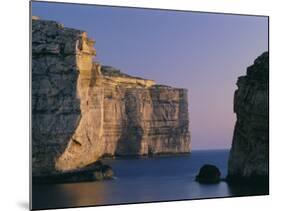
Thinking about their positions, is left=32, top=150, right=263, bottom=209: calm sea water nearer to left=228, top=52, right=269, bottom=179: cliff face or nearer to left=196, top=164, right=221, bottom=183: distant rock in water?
left=196, top=164, right=221, bottom=183: distant rock in water

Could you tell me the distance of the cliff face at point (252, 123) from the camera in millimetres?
10172

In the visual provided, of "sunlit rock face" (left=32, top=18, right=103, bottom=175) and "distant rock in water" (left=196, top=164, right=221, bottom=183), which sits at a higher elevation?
"sunlit rock face" (left=32, top=18, right=103, bottom=175)

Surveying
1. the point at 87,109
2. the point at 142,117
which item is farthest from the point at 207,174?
the point at 87,109

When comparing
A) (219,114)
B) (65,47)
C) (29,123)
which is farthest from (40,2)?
(219,114)

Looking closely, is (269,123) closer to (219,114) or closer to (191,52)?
(219,114)

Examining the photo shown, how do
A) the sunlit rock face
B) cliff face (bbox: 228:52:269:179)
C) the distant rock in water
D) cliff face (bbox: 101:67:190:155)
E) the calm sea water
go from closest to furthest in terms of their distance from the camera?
the sunlit rock face → the calm sea water → cliff face (bbox: 101:67:190:155) → the distant rock in water → cliff face (bbox: 228:52:269:179)

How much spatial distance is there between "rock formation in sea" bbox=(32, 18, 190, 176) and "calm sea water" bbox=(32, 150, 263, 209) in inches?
6.5

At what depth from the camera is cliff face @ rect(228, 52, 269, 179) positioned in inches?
400

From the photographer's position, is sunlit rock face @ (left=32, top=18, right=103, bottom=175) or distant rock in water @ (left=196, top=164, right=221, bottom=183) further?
distant rock in water @ (left=196, top=164, right=221, bottom=183)

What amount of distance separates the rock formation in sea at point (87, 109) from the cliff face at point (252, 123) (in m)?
0.81

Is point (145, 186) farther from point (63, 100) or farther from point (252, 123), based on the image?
point (252, 123)

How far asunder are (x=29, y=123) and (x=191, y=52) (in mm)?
2473

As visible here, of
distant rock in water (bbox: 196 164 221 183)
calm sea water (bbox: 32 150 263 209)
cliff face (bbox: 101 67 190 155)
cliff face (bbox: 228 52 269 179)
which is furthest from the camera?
cliff face (bbox: 228 52 269 179)

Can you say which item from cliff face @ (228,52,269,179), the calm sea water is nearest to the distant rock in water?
the calm sea water
